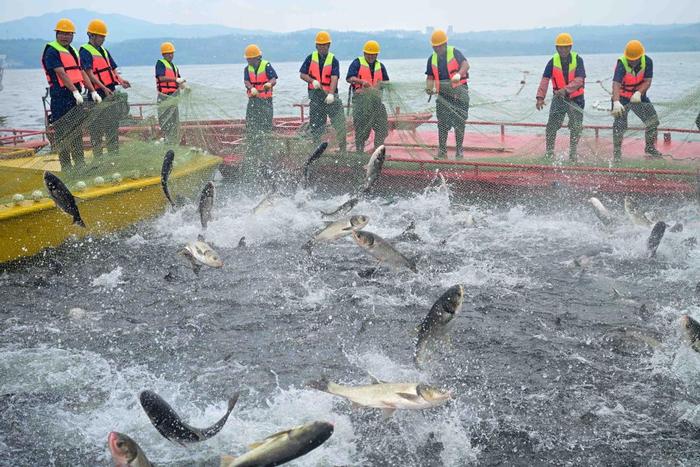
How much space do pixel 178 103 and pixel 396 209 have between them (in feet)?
12.5

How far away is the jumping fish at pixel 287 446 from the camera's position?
3.35 metres

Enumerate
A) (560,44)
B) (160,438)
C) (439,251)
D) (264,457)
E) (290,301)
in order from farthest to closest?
1. (560,44)
2. (439,251)
3. (290,301)
4. (160,438)
5. (264,457)

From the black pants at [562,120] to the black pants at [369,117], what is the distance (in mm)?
2612

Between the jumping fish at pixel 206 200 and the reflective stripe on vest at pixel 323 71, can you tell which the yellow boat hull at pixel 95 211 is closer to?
the jumping fish at pixel 206 200

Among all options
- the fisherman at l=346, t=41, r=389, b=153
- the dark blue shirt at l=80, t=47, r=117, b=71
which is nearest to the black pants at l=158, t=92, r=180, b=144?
the dark blue shirt at l=80, t=47, r=117, b=71

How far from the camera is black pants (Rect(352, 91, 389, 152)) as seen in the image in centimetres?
1059

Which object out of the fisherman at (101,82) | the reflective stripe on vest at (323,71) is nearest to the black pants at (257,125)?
the reflective stripe on vest at (323,71)

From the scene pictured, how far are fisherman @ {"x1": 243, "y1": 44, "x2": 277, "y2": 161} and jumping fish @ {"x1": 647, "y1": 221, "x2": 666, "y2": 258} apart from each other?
6531 millimetres

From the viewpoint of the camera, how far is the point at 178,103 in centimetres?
1020

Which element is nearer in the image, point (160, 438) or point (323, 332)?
point (160, 438)

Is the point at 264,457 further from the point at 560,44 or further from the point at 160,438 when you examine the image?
the point at 560,44

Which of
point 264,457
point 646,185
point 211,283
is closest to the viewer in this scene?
point 264,457

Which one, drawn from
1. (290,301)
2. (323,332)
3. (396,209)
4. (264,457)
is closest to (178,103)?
(396,209)

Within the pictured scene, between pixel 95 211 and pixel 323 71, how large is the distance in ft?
15.4
